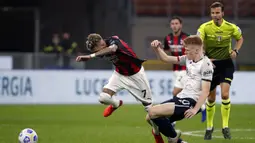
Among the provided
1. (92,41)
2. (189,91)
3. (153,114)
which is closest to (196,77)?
(189,91)

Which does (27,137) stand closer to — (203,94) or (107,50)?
(107,50)

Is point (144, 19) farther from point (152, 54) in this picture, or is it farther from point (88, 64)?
point (88, 64)

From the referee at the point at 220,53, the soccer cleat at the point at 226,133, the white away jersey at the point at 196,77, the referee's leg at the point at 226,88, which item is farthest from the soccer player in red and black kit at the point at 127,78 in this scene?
the white away jersey at the point at 196,77

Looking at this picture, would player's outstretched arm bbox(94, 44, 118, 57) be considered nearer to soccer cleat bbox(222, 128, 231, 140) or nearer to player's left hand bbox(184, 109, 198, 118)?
soccer cleat bbox(222, 128, 231, 140)

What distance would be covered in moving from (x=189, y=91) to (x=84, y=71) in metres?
12.6

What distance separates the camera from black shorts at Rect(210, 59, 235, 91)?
11.7 metres

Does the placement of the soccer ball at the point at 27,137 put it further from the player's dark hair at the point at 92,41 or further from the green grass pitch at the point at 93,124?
the player's dark hair at the point at 92,41

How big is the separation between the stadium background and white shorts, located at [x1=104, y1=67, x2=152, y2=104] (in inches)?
28.6

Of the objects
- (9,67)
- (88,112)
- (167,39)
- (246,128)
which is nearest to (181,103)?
(246,128)

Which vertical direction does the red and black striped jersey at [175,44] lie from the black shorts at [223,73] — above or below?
above

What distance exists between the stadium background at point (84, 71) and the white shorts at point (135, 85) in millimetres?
727

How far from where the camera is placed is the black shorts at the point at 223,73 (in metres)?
11.7

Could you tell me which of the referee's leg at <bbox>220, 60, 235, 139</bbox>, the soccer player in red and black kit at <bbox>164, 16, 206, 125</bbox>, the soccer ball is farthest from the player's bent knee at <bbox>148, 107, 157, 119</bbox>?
the soccer player in red and black kit at <bbox>164, 16, 206, 125</bbox>

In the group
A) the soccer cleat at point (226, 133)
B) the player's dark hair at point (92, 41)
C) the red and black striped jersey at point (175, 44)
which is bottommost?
the soccer cleat at point (226, 133)
